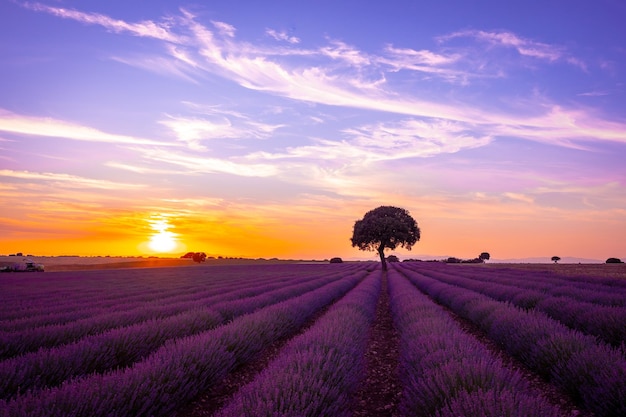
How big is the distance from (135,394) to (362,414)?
219 cm

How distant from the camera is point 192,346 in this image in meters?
4.29

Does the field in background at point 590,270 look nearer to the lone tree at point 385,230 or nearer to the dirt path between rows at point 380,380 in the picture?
the lone tree at point 385,230

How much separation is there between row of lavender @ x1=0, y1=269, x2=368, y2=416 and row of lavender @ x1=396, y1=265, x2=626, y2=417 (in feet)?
11.5

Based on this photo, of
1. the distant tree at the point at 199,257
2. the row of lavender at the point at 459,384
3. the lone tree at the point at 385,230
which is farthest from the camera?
the distant tree at the point at 199,257

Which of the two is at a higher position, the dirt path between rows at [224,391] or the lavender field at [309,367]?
the lavender field at [309,367]

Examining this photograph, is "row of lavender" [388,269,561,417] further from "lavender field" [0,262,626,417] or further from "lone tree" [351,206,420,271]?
"lone tree" [351,206,420,271]

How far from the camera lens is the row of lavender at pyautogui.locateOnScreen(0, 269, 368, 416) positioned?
2.55 metres

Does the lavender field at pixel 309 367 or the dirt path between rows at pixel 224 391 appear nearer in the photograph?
the lavender field at pixel 309 367

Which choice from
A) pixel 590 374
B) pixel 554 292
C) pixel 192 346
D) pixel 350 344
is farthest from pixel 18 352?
pixel 554 292

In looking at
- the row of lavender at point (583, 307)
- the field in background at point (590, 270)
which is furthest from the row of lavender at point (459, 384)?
the field in background at point (590, 270)

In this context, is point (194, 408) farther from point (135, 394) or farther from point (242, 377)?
point (135, 394)

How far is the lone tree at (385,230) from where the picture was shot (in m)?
38.0

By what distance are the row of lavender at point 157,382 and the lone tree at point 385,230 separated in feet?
107

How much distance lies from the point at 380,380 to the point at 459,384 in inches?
90.9
